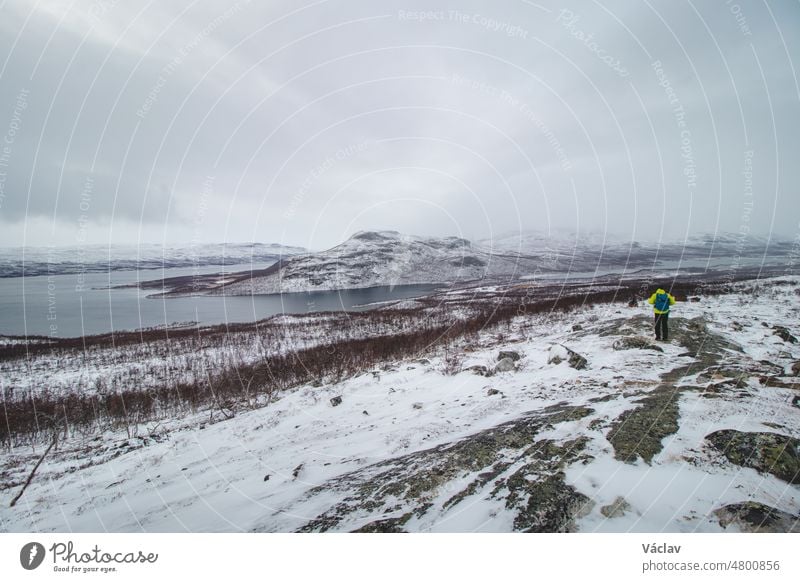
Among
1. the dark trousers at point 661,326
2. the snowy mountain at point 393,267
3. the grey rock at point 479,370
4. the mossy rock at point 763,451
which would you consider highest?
the snowy mountain at point 393,267

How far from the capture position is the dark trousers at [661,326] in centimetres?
876

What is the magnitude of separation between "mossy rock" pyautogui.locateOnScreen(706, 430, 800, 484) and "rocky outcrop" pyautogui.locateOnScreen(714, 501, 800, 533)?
0.39m

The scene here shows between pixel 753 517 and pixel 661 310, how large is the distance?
7498 millimetres

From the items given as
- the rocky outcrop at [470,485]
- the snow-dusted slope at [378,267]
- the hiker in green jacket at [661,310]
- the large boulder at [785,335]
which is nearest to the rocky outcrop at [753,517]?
the rocky outcrop at [470,485]

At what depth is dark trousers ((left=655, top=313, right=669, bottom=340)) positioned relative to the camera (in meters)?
8.76

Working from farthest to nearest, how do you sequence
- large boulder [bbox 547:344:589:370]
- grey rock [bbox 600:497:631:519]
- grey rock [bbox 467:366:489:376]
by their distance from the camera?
grey rock [bbox 467:366:489:376], large boulder [bbox 547:344:589:370], grey rock [bbox 600:497:631:519]

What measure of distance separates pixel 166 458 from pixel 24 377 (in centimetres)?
1872

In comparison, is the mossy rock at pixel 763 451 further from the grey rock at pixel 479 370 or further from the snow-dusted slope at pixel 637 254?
the snow-dusted slope at pixel 637 254

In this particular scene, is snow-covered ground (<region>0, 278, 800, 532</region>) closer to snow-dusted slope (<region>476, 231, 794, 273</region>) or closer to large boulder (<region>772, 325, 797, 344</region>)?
large boulder (<region>772, 325, 797, 344</region>)

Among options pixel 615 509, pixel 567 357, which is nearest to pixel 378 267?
pixel 567 357

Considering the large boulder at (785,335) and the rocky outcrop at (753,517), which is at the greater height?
the large boulder at (785,335)

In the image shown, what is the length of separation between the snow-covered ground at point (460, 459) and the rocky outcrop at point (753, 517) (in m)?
0.05
